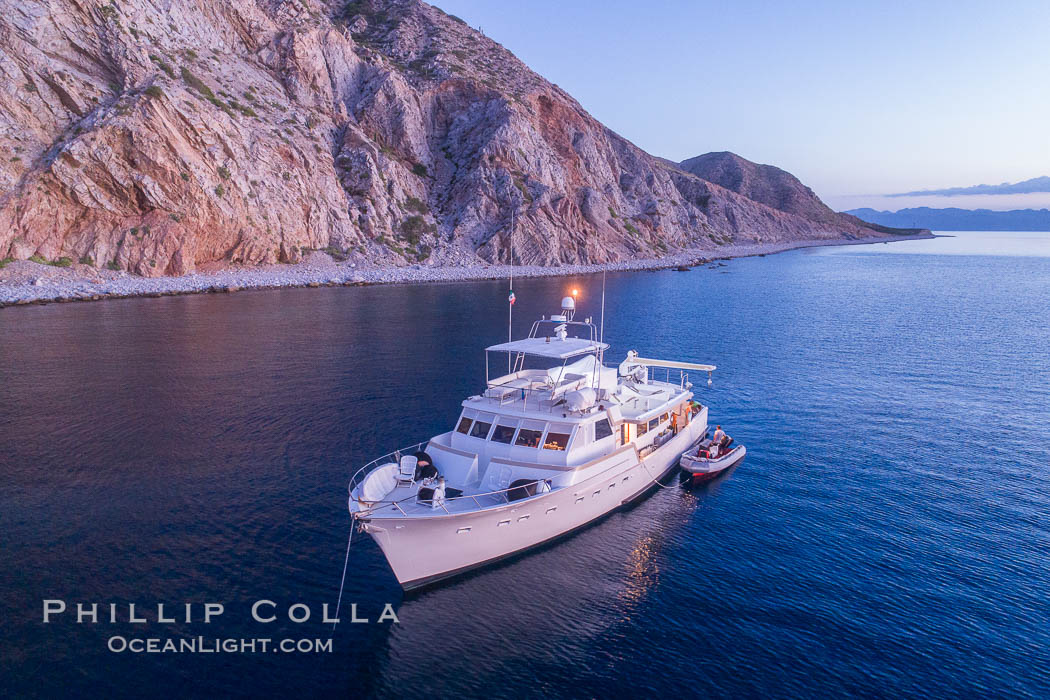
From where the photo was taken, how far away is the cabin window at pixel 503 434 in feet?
64.7

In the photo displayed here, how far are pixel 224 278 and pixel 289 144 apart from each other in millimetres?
26699

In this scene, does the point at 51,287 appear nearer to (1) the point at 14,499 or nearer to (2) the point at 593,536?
(1) the point at 14,499

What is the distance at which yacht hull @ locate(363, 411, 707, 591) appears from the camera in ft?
50.6

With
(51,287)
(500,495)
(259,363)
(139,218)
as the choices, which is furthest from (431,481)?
(139,218)

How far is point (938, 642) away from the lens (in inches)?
564

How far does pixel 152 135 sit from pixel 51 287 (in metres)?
21.1

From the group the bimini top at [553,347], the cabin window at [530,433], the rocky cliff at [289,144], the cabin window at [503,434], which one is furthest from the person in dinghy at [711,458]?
the rocky cliff at [289,144]

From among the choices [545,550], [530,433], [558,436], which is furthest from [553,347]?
[545,550]

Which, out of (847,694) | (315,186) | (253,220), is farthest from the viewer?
(315,186)

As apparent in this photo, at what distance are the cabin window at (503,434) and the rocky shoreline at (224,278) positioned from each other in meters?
60.0

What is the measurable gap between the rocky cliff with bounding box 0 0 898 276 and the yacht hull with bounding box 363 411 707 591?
69923 mm

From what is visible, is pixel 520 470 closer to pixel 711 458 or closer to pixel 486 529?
pixel 486 529

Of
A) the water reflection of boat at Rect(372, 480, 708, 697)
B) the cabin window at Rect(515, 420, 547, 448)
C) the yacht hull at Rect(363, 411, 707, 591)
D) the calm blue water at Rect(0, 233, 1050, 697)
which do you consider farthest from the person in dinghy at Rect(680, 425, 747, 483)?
the cabin window at Rect(515, 420, 547, 448)

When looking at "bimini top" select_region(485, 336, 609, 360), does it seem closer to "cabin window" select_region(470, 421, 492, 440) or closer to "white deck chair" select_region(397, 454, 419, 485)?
"cabin window" select_region(470, 421, 492, 440)
